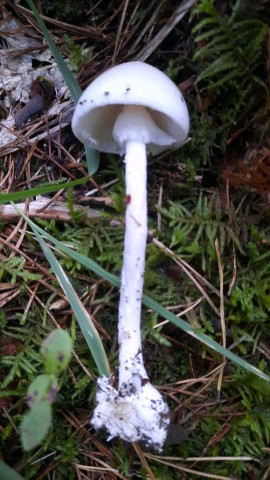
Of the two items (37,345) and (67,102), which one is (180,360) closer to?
(37,345)

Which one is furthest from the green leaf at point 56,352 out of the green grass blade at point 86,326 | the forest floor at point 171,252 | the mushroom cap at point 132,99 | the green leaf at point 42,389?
the mushroom cap at point 132,99

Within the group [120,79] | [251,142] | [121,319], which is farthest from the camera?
[251,142]

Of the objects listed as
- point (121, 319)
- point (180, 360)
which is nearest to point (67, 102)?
point (121, 319)

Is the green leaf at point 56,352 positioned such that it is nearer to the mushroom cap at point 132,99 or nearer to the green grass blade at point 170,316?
the green grass blade at point 170,316

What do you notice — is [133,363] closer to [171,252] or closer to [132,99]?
[171,252]

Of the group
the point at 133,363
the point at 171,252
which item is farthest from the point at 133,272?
the point at 133,363

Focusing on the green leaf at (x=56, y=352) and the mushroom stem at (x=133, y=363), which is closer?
the green leaf at (x=56, y=352)

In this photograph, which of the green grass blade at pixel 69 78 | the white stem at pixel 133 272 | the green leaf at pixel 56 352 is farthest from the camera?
the green grass blade at pixel 69 78
